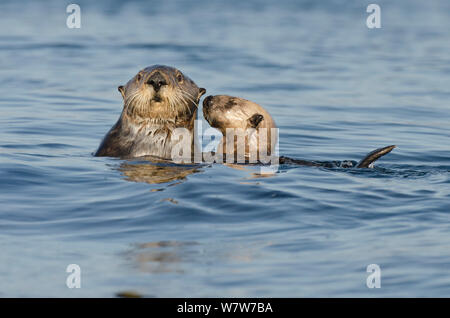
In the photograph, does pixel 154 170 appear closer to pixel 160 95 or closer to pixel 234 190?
pixel 160 95

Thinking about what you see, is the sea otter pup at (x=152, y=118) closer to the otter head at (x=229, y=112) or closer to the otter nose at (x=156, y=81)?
the otter nose at (x=156, y=81)

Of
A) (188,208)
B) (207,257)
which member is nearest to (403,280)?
(207,257)

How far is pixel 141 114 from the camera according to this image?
7.16 meters

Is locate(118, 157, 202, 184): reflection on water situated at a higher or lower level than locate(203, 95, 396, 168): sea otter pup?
lower

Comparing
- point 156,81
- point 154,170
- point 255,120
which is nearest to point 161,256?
point 154,170

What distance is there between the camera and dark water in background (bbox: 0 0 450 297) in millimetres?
4418

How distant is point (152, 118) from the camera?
7191mm

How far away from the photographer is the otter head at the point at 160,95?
690 cm

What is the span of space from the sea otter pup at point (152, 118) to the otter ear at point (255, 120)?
589mm

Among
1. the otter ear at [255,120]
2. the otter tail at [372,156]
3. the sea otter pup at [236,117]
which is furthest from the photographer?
the sea otter pup at [236,117]

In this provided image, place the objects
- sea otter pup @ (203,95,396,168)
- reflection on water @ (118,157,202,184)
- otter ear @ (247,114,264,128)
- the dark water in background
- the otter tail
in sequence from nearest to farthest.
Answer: the dark water in background → reflection on water @ (118,157,202,184) → the otter tail → otter ear @ (247,114,264,128) → sea otter pup @ (203,95,396,168)

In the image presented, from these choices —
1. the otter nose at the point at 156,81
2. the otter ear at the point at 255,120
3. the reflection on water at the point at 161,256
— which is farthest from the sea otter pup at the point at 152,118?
the reflection on water at the point at 161,256

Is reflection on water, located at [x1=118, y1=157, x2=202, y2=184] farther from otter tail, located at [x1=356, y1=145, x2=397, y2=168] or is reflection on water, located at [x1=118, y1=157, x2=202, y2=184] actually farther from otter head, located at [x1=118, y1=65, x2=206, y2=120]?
otter tail, located at [x1=356, y1=145, x2=397, y2=168]

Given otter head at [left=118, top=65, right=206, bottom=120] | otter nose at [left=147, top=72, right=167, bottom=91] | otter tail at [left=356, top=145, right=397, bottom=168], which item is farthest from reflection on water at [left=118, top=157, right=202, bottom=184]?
otter tail at [left=356, top=145, right=397, bottom=168]
